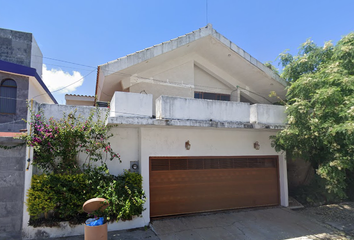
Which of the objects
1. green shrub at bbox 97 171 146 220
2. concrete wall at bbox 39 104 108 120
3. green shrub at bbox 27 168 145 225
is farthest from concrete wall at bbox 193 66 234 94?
green shrub at bbox 27 168 145 225

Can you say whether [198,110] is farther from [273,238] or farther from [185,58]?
[273,238]

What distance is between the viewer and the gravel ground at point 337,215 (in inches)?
293

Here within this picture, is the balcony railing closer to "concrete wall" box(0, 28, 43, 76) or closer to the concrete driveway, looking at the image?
the concrete driveway

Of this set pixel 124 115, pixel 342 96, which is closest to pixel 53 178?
pixel 124 115

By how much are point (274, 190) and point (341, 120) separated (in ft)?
14.1

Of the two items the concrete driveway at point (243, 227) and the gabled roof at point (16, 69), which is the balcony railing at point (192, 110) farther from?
the gabled roof at point (16, 69)

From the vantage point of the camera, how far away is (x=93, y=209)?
5359 mm

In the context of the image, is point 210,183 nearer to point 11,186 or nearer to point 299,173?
point 299,173

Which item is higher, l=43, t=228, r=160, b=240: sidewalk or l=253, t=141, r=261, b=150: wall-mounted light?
l=253, t=141, r=261, b=150: wall-mounted light

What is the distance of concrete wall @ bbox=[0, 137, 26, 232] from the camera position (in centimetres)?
594

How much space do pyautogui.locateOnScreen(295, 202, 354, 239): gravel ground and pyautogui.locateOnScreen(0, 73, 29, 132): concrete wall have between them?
471 inches

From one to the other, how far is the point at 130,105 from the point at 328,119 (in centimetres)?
580

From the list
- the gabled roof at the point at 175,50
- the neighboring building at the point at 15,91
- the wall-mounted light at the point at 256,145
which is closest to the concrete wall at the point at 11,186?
the neighboring building at the point at 15,91

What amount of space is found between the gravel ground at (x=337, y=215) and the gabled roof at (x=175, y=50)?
5.26 m
